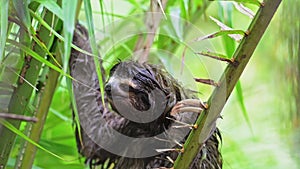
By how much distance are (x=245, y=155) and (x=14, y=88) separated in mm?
810

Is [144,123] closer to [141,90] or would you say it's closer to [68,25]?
[141,90]

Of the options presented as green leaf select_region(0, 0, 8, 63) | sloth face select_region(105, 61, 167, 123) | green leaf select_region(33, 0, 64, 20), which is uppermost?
green leaf select_region(33, 0, 64, 20)

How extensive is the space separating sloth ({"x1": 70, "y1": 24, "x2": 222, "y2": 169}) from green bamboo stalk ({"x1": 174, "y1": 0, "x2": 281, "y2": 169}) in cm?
1

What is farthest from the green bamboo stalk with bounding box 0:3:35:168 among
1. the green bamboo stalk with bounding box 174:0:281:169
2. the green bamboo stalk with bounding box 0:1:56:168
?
the green bamboo stalk with bounding box 174:0:281:169

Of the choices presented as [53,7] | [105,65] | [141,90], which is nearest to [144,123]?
[141,90]

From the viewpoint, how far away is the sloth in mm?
571

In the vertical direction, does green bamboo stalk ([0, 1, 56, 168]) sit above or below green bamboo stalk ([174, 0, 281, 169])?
below

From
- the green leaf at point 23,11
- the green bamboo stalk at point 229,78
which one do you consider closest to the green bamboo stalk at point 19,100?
the green leaf at point 23,11

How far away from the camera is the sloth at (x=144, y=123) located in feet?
1.87

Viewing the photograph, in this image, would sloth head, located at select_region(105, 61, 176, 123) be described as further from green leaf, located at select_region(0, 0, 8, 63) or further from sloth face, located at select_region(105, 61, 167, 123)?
green leaf, located at select_region(0, 0, 8, 63)

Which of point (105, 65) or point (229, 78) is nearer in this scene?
point (229, 78)

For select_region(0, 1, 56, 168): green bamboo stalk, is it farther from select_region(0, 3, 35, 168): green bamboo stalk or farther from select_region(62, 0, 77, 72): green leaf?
select_region(62, 0, 77, 72): green leaf

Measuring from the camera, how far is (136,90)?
573 mm

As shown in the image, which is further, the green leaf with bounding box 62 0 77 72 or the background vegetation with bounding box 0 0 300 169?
the background vegetation with bounding box 0 0 300 169
